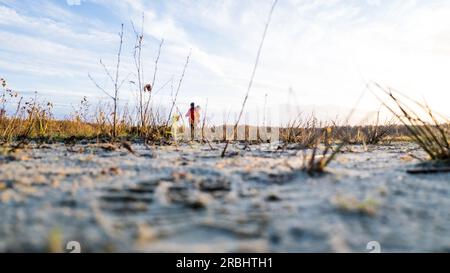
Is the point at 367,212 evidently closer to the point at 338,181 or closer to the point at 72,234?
the point at 338,181

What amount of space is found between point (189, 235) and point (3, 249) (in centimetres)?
45

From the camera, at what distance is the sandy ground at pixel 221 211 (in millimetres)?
967

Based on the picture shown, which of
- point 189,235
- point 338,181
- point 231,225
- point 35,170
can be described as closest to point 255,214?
point 231,225

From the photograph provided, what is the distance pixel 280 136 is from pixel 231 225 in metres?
6.49

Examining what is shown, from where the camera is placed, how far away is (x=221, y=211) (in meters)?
1.21

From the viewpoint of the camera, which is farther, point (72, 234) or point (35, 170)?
point (35, 170)

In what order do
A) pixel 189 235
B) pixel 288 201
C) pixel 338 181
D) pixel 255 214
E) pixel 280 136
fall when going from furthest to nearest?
1. pixel 280 136
2. pixel 338 181
3. pixel 288 201
4. pixel 255 214
5. pixel 189 235

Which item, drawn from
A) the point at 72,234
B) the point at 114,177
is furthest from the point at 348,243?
the point at 114,177

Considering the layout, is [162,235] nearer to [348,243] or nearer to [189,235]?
[189,235]

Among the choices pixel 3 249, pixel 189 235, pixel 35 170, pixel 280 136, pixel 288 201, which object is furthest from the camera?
pixel 280 136

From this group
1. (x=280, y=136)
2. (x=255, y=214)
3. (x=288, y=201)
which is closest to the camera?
(x=255, y=214)

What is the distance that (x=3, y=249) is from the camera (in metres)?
0.90

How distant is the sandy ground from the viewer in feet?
3.17
